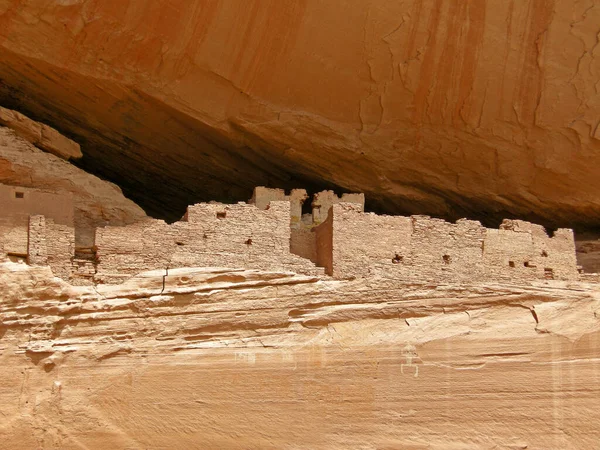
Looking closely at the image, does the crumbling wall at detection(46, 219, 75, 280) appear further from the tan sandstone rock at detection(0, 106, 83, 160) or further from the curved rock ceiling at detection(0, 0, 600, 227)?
the curved rock ceiling at detection(0, 0, 600, 227)

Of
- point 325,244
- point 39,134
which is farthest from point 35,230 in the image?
point 325,244

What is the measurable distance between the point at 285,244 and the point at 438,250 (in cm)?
160

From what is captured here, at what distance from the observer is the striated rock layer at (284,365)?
9391 millimetres

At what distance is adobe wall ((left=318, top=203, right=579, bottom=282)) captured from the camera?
35.0 ft

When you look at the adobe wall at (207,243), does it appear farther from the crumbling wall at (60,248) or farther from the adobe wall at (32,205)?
the adobe wall at (32,205)

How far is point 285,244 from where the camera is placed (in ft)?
34.8

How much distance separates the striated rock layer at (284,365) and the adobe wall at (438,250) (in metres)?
0.33

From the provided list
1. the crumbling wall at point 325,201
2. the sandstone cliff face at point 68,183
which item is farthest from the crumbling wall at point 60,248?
the crumbling wall at point 325,201

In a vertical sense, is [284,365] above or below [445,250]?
below

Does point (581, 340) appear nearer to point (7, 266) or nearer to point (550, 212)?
point (550, 212)

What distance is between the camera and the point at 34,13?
436 inches

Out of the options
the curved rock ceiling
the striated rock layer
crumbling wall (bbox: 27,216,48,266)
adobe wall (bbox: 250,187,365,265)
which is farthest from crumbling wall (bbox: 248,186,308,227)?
crumbling wall (bbox: 27,216,48,266)

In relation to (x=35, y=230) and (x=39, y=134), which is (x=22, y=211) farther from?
(x=39, y=134)

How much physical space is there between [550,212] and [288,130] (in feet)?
11.6
